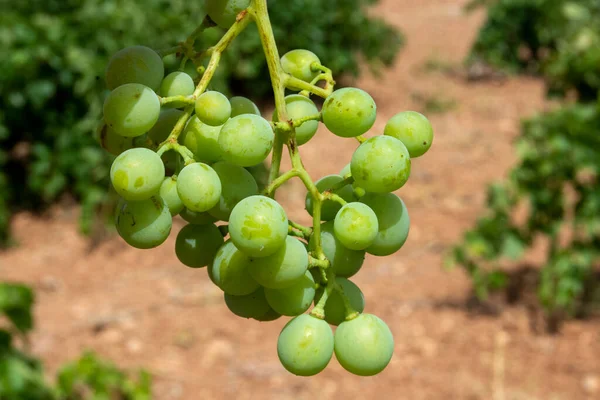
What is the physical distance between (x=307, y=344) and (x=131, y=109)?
0.80 feet

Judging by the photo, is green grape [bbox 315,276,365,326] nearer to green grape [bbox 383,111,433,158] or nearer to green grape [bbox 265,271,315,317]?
green grape [bbox 265,271,315,317]

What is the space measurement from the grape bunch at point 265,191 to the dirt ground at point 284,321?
2.22 metres

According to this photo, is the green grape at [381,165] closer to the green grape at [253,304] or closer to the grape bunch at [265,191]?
the grape bunch at [265,191]

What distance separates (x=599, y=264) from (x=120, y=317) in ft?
7.58

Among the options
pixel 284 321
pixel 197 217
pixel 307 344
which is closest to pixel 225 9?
pixel 197 217

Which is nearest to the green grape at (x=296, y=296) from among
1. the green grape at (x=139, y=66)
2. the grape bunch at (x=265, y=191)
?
the grape bunch at (x=265, y=191)

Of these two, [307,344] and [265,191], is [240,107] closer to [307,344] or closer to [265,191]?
[265,191]

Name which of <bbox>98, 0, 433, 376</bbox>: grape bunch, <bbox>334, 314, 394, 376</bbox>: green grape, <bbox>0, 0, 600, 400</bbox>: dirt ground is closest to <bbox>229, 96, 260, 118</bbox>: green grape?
<bbox>98, 0, 433, 376</bbox>: grape bunch

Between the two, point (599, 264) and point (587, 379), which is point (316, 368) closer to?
point (587, 379)

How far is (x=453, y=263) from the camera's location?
3154 millimetres

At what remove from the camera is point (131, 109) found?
586mm

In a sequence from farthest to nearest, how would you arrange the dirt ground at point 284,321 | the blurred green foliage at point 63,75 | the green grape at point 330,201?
1. the blurred green foliage at point 63,75
2. the dirt ground at point 284,321
3. the green grape at point 330,201

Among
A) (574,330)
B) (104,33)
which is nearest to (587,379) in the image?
(574,330)

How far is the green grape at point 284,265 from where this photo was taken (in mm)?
559
